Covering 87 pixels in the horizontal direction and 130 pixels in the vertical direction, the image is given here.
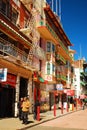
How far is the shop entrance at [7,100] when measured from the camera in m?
23.6

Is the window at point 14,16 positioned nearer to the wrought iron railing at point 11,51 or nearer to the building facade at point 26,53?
the building facade at point 26,53

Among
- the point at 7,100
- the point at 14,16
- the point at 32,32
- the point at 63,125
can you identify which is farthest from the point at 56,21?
the point at 63,125

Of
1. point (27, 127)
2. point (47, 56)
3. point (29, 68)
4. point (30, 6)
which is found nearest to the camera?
point (27, 127)

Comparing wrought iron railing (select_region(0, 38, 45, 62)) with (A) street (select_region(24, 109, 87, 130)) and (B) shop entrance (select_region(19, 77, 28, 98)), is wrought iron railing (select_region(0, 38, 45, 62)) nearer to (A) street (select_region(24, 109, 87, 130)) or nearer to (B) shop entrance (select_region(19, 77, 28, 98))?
(B) shop entrance (select_region(19, 77, 28, 98))

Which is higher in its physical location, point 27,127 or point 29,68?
point 29,68

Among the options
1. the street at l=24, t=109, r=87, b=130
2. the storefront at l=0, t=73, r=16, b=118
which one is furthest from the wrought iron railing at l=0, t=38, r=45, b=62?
the street at l=24, t=109, r=87, b=130

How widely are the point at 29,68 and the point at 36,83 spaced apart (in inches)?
184

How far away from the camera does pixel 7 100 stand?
2453 cm

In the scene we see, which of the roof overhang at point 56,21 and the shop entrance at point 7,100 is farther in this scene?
the roof overhang at point 56,21

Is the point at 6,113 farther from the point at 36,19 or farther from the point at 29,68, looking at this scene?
the point at 36,19

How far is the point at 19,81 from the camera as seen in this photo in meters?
26.2

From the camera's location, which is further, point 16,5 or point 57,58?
point 57,58

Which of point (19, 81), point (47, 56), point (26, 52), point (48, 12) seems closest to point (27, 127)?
point (19, 81)

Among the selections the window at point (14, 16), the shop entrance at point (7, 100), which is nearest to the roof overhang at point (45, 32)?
the window at point (14, 16)
